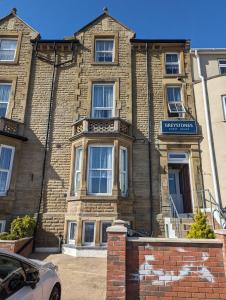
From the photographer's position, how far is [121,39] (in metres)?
14.9

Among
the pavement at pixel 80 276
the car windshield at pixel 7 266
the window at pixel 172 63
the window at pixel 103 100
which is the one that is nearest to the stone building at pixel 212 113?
the window at pixel 172 63

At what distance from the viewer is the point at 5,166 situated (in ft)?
39.0

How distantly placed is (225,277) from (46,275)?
11.5 feet

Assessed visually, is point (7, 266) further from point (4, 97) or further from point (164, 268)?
point (4, 97)

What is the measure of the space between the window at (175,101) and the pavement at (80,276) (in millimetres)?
8526

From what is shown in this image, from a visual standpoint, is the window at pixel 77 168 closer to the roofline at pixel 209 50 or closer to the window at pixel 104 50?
the window at pixel 104 50

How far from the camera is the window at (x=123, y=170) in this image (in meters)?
11.5

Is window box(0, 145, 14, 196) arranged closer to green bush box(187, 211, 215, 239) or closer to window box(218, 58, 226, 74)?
green bush box(187, 211, 215, 239)

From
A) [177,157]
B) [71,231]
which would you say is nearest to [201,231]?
[177,157]

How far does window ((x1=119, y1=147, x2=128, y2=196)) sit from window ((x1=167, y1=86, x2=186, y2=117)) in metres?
3.75

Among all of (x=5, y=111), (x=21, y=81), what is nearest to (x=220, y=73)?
(x=21, y=81)

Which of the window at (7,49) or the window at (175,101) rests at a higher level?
the window at (7,49)

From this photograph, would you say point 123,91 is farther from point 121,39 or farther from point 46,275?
point 46,275

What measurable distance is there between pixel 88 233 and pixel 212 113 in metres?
8.97
